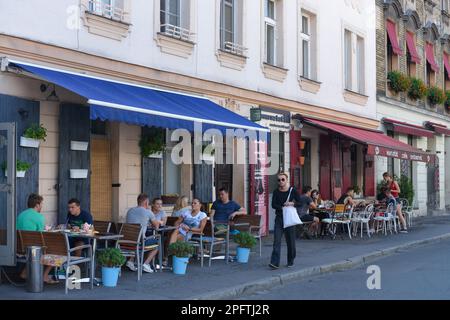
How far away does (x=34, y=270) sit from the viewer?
9.13m

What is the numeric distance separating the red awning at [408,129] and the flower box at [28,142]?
630 inches

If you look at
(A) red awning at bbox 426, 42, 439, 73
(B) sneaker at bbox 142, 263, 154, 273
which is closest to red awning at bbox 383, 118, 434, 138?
(A) red awning at bbox 426, 42, 439, 73

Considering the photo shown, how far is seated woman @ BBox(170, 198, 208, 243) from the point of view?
12039 mm

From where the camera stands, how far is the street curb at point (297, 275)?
948 centimetres

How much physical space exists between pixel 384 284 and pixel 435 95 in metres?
20.1

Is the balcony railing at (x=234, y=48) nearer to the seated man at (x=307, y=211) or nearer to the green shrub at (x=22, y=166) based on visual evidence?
the seated man at (x=307, y=211)

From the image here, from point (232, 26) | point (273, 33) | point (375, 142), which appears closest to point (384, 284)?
point (232, 26)

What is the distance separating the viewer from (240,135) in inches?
543

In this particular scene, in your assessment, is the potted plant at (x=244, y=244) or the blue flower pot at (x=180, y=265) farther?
the potted plant at (x=244, y=244)

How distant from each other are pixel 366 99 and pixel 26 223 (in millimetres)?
15617

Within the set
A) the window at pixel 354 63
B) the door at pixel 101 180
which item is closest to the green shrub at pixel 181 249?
the door at pixel 101 180

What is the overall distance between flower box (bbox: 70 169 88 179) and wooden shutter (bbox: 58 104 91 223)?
57 mm

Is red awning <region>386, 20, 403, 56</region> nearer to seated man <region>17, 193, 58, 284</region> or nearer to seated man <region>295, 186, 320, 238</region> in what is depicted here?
seated man <region>295, 186, 320, 238</region>

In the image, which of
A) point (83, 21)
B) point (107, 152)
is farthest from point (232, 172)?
point (83, 21)
